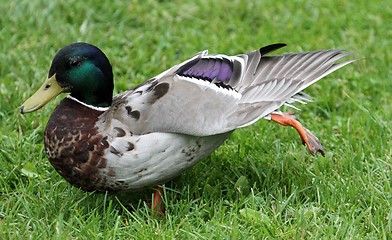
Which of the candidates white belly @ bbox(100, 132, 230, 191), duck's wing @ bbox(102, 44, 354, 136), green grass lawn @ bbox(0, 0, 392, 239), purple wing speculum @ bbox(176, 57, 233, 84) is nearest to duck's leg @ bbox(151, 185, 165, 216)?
green grass lawn @ bbox(0, 0, 392, 239)

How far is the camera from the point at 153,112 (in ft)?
12.8

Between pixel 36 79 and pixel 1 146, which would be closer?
pixel 1 146

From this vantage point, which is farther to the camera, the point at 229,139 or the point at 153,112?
the point at 229,139

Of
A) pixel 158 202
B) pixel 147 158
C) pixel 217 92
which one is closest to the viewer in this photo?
pixel 147 158

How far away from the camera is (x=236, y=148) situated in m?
4.65

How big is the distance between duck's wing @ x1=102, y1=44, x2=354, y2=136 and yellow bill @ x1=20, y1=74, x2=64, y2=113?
0.28 m

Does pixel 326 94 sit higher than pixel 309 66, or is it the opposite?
pixel 309 66

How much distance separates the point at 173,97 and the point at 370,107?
66.1 inches

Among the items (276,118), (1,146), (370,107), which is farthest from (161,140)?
(370,107)

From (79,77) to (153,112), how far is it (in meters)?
0.42

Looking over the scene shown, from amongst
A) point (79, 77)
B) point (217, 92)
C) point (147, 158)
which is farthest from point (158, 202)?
point (79, 77)

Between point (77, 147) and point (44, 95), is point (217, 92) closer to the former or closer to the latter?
point (77, 147)

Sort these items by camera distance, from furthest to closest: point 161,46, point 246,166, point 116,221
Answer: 1. point 161,46
2. point 246,166
3. point 116,221

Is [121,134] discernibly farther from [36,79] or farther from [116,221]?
[36,79]
